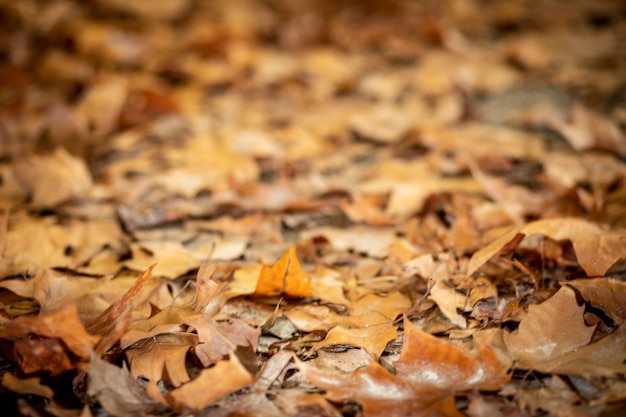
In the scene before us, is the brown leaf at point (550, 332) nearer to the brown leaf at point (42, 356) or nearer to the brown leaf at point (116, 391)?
the brown leaf at point (116, 391)

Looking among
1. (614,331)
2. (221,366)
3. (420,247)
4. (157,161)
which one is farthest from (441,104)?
(221,366)

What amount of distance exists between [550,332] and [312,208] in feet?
2.41

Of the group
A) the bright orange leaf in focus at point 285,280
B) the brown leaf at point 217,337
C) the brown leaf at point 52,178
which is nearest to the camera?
the brown leaf at point 217,337

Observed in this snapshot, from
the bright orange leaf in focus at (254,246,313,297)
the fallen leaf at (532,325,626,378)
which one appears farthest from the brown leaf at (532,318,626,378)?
the bright orange leaf in focus at (254,246,313,297)

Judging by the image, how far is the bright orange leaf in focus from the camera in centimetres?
97

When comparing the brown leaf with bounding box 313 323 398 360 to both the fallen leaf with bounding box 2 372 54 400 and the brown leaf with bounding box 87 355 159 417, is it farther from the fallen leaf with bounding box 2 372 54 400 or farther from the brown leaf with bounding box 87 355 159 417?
the fallen leaf with bounding box 2 372 54 400

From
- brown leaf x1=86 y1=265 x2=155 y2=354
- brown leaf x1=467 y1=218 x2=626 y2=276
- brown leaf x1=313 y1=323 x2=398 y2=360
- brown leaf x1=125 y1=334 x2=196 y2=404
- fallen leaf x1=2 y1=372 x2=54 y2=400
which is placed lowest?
brown leaf x1=313 y1=323 x2=398 y2=360

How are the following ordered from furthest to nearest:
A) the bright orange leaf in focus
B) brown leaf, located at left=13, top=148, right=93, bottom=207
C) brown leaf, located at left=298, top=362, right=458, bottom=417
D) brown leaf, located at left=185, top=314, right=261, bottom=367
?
brown leaf, located at left=13, top=148, right=93, bottom=207 < the bright orange leaf in focus < brown leaf, located at left=185, top=314, right=261, bottom=367 < brown leaf, located at left=298, top=362, right=458, bottom=417

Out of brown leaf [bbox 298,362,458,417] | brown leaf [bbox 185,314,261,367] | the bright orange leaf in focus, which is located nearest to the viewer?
brown leaf [bbox 298,362,458,417]

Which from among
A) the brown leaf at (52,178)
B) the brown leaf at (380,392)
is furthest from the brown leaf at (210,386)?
the brown leaf at (52,178)

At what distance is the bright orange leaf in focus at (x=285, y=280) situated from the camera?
0.97m

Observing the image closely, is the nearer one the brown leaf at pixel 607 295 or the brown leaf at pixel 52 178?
the brown leaf at pixel 607 295

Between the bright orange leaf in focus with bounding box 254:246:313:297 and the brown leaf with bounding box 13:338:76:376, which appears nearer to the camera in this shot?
the brown leaf with bounding box 13:338:76:376

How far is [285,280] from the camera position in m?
1.00
